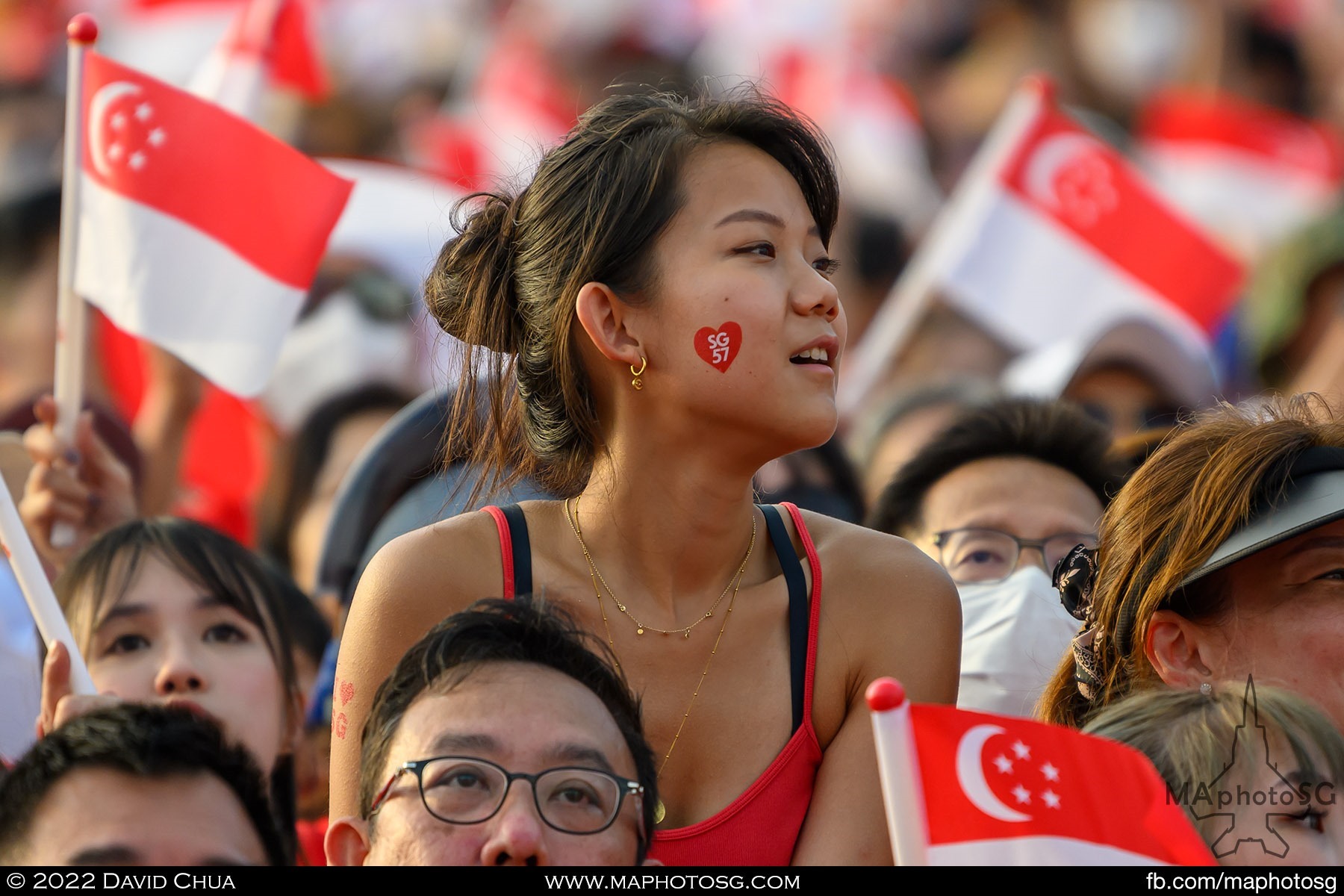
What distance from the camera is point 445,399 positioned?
409cm

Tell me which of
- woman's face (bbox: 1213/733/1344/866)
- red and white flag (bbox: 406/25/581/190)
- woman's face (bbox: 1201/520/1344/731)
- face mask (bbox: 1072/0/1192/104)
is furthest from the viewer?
face mask (bbox: 1072/0/1192/104)

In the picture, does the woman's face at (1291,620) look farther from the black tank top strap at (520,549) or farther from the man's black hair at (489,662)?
the black tank top strap at (520,549)

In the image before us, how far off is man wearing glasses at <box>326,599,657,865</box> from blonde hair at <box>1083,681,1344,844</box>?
625mm

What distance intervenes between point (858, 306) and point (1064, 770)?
687 cm

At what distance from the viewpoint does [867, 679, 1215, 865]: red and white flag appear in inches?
71.8

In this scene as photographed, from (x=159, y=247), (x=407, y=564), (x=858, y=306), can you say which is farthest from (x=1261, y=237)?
(x=407, y=564)

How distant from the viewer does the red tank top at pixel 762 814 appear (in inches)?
98.5

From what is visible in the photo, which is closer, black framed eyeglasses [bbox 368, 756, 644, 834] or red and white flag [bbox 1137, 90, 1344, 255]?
black framed eyeglasses [bbox 368, 756, 644, 834]

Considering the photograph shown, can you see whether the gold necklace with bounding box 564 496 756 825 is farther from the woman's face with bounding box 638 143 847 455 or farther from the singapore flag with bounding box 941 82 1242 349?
the singapore flag with bounding box 941 82 1242 349

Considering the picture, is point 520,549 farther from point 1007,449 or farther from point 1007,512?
point 1007,449

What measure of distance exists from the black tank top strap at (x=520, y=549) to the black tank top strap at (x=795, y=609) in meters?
0.40

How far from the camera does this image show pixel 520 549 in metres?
2.72

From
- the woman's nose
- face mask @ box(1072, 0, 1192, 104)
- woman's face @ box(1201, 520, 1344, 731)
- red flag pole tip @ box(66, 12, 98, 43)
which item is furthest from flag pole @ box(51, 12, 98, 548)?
face mask @ box(1072, 0, 1192, 104)

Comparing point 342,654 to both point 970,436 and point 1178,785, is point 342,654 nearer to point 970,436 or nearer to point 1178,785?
point 1178,785
